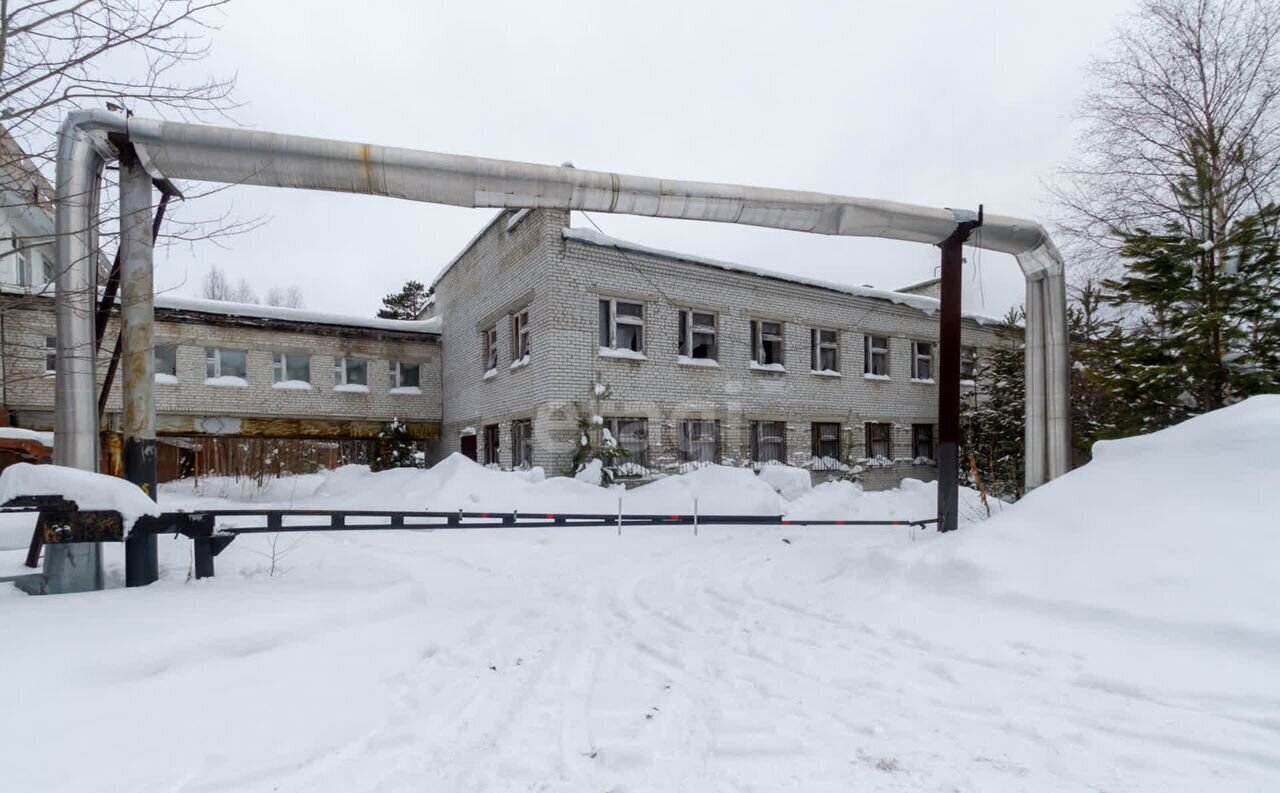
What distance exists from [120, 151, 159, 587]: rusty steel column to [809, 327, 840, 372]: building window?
56.9 feet

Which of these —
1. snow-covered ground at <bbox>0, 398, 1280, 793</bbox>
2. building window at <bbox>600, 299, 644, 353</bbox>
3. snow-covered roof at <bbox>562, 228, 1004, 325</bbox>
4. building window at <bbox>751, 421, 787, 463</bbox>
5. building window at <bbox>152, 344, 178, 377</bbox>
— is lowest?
snow-covered ground at <bbox>0, 398, 1280, 793</bbox>

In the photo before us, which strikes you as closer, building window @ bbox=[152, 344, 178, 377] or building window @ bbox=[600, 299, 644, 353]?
building window @ bbox=[600, 299, 644, 353]

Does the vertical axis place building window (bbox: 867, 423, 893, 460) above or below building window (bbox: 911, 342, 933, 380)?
below

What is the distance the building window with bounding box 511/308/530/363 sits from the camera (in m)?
16.8

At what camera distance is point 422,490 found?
15.0 meters

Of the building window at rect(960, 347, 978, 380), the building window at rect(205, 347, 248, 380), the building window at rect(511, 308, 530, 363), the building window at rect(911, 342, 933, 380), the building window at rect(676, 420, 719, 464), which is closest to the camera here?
the building window at rect(511, 308, 530, 363)

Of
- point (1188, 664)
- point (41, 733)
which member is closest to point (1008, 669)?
point (1188, 664)

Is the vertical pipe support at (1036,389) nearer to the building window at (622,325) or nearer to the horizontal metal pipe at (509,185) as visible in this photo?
the horizontal metal pipe at (509,185)

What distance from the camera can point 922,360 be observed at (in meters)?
22.9

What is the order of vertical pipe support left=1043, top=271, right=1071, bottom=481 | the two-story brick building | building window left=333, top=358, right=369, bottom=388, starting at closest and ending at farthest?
vertical pipe support left=1043, top=271, right=1071, bottom=481 < the two-story brick building < building window left=333, top=358, right=369, bottom=388

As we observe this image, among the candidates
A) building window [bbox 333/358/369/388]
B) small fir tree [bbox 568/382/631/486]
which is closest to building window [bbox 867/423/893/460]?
small fir tree [bbox 568/382/631/486]

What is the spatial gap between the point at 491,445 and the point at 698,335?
6.98m

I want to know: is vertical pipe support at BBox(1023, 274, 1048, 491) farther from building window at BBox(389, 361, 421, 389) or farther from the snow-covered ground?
building window at BBox(389, 361, 421, 389)

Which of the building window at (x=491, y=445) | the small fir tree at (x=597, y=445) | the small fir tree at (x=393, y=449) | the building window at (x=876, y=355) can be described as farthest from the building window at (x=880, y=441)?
the small fir tree at (x=393, y=449)
